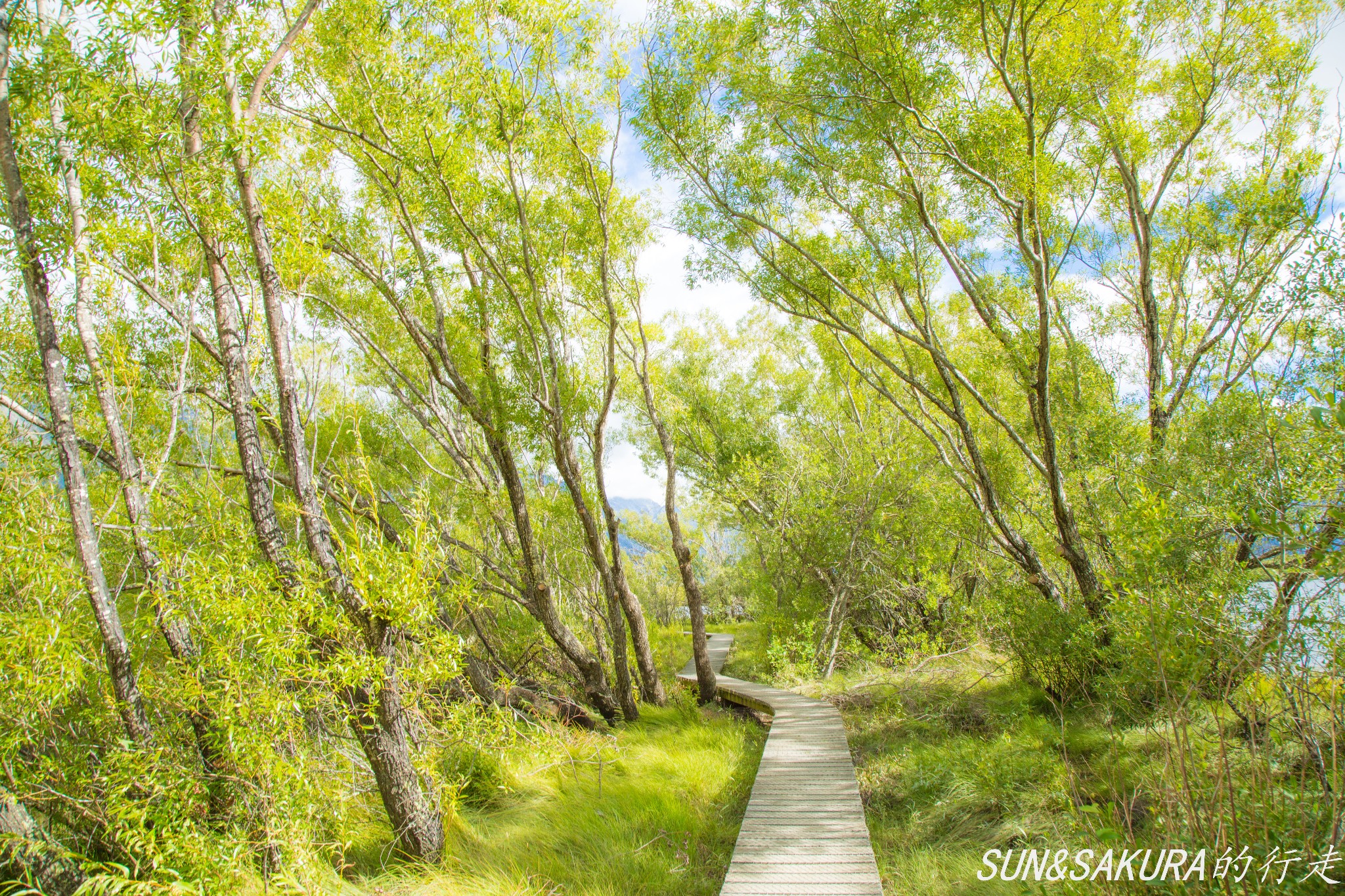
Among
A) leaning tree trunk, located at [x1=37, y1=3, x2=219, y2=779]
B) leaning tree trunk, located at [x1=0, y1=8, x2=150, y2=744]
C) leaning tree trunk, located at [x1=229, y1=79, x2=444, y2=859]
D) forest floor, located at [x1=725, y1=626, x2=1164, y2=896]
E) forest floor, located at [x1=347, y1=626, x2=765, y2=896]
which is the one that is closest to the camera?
leaning tree trunk, located at [x1=0, y1=8, x2=150, y2=744]

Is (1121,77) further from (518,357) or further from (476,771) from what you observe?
(476,771)

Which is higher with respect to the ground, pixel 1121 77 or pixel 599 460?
pixel 1121 77

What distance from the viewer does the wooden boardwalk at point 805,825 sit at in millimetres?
4031

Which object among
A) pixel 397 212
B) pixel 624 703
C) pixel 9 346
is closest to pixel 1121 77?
pixel 397 212

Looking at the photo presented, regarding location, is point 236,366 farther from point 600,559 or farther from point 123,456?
point 600,559

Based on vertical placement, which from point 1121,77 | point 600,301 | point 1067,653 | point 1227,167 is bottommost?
point 1067,653

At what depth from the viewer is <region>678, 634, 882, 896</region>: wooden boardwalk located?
4.03m

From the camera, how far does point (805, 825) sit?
15.9 feet

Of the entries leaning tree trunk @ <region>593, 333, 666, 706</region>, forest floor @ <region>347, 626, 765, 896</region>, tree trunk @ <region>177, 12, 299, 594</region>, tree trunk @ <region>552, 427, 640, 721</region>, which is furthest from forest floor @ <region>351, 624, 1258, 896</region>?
tree trunk @ <region>177, 12, 299, 594</region>

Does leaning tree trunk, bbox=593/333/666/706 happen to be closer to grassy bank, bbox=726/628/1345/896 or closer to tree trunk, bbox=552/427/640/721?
tree trunk, bbox=552/427/640/721

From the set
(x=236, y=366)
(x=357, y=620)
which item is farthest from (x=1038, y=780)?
(x=236, y=366)

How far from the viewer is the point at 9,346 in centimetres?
519

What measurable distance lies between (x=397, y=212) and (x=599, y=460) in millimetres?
3984

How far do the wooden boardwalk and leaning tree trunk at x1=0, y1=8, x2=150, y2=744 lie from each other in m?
3.84
